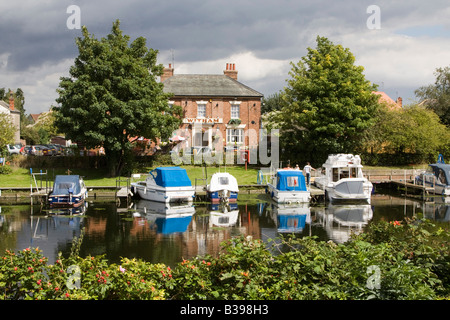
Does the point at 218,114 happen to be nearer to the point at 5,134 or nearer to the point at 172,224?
the point at 5,134

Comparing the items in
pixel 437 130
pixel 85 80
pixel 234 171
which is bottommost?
pixel 234 171

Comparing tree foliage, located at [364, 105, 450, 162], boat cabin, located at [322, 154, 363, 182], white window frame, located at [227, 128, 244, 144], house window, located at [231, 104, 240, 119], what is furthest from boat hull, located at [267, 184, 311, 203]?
house window, located at [231, 104, 240, 119]

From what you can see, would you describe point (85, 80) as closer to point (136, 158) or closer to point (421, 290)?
point (136, 158)

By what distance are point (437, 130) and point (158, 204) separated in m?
33.3

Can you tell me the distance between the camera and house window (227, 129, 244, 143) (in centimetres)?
5369

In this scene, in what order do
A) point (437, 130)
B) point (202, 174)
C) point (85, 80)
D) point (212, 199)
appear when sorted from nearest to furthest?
point (212, 199) → point (85, 80) → point (202, 174) → point (437, 130)

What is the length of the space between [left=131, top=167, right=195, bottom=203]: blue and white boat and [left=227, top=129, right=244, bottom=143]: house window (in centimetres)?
2053

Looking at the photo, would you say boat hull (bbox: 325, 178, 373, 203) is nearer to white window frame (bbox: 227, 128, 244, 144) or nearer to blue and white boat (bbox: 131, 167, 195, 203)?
blue and white boat (bbox: 131, 167, 195, 203)

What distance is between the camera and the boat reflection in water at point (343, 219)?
2358 centimetres

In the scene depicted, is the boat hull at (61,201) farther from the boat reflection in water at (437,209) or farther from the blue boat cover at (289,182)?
the boat reflection in water at (437,209)

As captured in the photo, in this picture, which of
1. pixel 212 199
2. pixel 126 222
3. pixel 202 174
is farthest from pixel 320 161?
pixel 126 222

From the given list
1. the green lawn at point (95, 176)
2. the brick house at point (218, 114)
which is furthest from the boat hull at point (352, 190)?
the brick house at point (218, 114)

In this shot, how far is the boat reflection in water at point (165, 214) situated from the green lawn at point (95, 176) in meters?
7.10

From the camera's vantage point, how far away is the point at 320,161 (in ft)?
150
